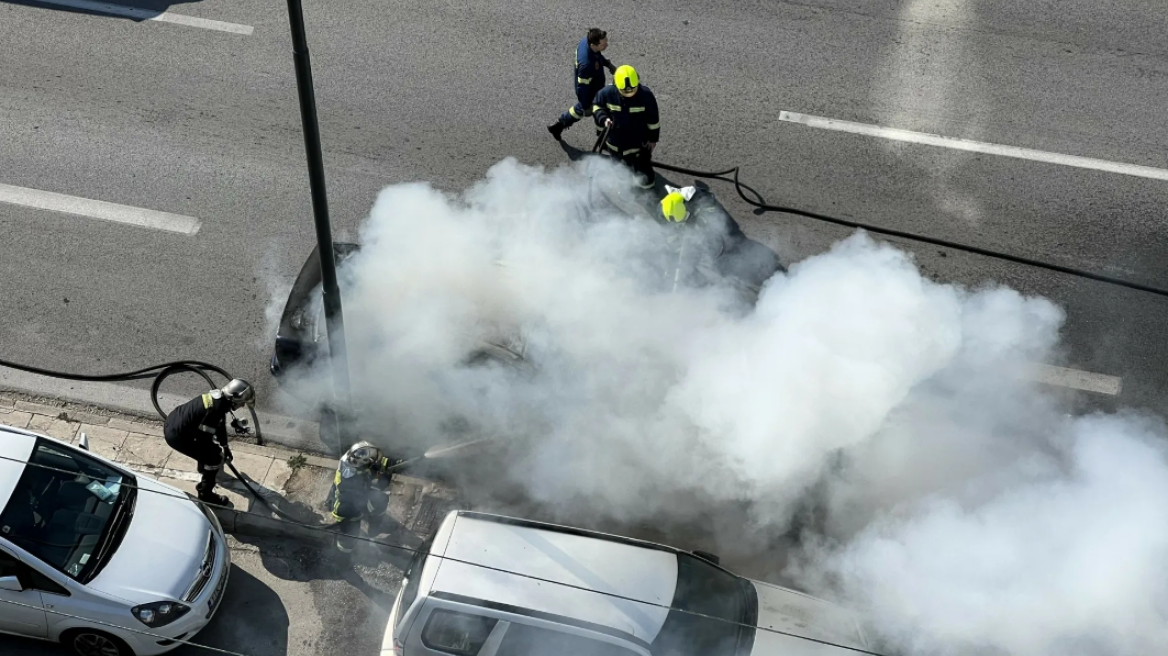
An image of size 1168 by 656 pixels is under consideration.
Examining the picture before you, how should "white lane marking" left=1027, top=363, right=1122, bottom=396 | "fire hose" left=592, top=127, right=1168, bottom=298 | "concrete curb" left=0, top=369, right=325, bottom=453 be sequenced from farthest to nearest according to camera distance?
"fire hose" left=592, top=127, right=1168, bottom=298
"white lane marking" left=1027, top=363, right=1122, bottom=396
"concrete curb" left=0, top=369, right=325, bottom=453

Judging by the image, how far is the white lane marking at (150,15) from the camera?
9695 mm

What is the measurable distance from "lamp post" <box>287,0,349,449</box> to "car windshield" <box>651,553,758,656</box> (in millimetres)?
2456

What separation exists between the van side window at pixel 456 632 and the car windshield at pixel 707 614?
0.91 metres

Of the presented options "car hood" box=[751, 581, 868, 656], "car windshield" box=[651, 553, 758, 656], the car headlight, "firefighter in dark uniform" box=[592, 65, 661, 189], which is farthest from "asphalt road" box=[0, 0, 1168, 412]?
"car windshield" box=[651, 553, 758, 656]

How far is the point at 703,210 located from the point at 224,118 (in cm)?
452

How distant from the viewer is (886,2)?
33.6ft

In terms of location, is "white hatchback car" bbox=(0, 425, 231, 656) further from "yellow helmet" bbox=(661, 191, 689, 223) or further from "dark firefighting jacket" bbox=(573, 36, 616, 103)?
"dark firefighting jacket" bbox=(573, 36, 616, 103)

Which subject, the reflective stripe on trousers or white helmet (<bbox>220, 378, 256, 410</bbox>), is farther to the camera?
the reflective stripe on trousers

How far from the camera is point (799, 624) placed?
5.39m

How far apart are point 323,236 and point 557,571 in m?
2.34

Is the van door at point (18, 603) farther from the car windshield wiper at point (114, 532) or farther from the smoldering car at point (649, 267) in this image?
the smoldering car at point (649, 267)

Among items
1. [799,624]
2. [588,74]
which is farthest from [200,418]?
[588,74]

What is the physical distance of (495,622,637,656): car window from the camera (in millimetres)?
5000

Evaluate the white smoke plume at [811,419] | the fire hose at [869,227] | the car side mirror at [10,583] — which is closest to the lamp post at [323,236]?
the white smoke plume at [811,419]
